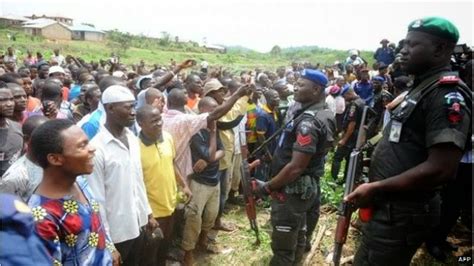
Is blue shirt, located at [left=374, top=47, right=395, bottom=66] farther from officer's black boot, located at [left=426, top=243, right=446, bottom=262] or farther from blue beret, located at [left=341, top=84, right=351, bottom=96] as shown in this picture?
officer's black boot, located at [left=426, top=243, right=446, bottom=262]

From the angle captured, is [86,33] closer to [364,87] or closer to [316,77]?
[364,87]

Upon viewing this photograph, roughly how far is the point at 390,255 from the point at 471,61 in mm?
2674

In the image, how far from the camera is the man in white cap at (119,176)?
263cm

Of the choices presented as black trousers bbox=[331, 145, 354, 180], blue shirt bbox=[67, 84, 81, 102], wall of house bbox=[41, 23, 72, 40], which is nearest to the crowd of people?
blue shirt bbox=[67, 84, 81, 102]

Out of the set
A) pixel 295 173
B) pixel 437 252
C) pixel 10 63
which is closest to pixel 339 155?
pixel 437 252

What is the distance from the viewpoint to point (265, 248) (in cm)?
458

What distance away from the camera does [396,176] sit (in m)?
2.15

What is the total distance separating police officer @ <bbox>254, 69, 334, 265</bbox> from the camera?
3182 millimetres

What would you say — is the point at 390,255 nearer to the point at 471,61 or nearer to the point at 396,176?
the point at 396,176

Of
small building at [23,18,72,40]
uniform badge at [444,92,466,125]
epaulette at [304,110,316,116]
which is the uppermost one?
small building at [23,18,72,40]

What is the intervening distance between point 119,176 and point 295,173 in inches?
55.8

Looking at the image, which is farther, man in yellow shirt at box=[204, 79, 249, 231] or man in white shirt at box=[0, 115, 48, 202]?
man in yellow shirt at box=[204, 79, 249, 231]

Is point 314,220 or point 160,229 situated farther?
point 314,220

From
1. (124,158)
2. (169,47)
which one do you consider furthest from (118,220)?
(169,47)
